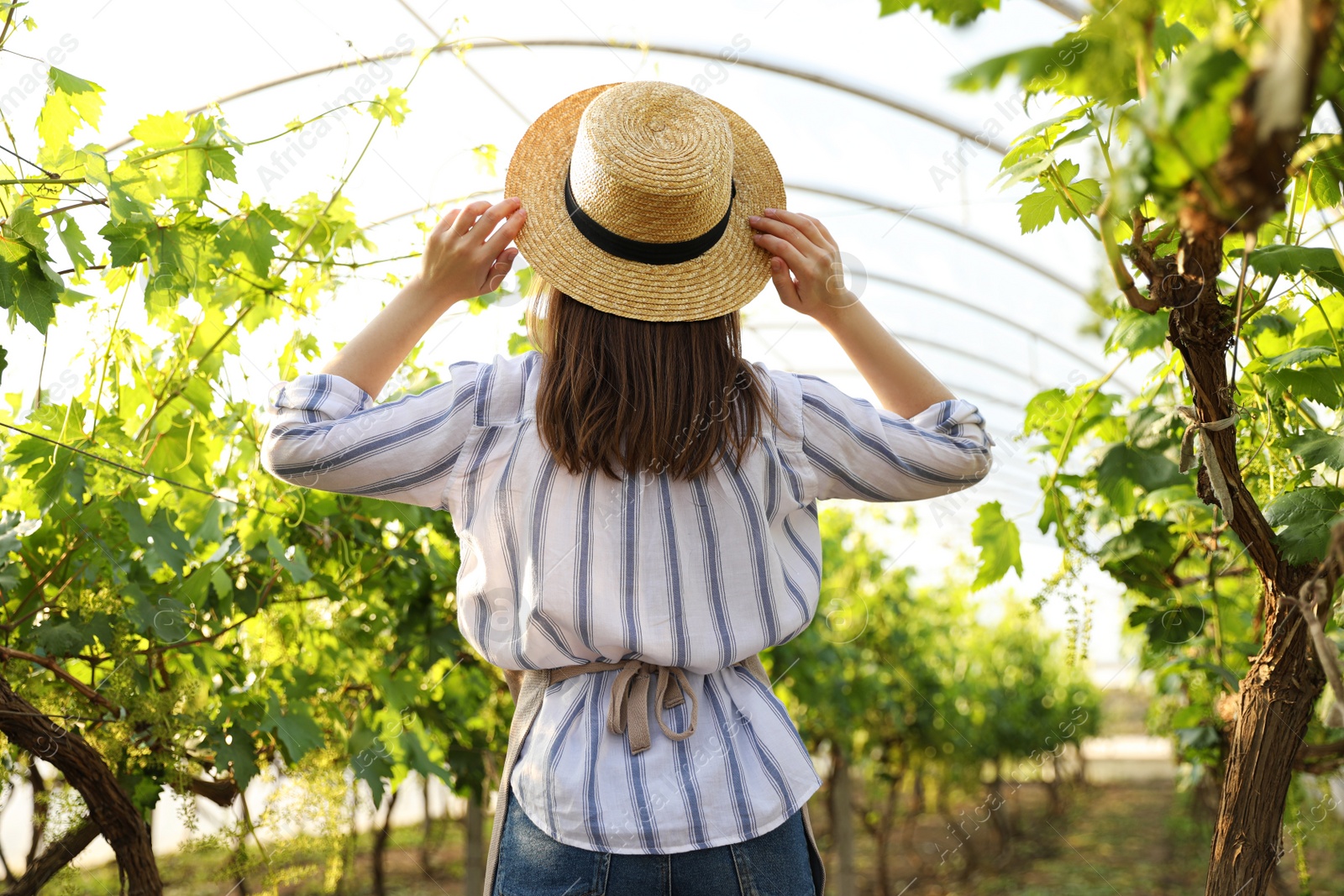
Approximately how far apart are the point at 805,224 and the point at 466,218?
1.43 feet

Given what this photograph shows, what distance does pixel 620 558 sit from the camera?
1147 mm

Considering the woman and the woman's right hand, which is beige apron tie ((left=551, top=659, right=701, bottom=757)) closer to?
the woman

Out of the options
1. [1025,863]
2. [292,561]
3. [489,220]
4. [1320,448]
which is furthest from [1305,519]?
[1025,863]

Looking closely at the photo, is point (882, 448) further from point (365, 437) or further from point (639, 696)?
point (365, 437)

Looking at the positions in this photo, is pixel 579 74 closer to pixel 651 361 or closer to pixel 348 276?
pixel 348 276

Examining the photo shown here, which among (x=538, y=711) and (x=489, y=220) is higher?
(x=489, y=220)

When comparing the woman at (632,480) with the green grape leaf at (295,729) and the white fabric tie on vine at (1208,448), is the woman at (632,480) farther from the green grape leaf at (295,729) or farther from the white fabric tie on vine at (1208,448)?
the green grape leaf at (295,729)

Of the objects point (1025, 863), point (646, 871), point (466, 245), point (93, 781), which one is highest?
point (466, 245)

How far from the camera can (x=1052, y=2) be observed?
3.51m

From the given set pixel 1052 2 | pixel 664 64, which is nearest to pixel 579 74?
pixel 664 64

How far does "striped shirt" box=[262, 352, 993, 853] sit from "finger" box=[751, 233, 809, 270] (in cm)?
16

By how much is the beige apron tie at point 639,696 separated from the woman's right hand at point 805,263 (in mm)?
486

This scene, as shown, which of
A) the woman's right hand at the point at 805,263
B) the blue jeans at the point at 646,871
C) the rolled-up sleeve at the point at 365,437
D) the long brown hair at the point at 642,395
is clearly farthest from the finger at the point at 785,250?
the blue jeans at the point at 646,871

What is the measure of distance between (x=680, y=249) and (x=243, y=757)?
1.41m
